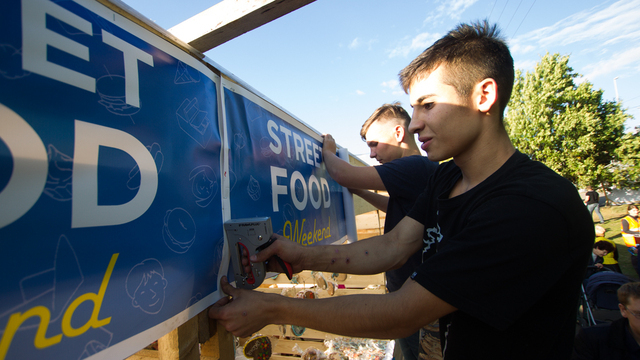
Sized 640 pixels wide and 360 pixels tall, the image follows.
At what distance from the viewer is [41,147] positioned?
2.16 ft

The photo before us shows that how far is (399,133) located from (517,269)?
1718 millimetres

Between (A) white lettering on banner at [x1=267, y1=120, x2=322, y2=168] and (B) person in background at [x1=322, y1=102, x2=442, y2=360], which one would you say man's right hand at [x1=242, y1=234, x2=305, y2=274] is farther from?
(B) person in background at [x1=322, y1=102, x2=442, y2=360]

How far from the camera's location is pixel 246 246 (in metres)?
1.24

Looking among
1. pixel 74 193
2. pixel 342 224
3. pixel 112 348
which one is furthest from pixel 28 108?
pixel 342 224

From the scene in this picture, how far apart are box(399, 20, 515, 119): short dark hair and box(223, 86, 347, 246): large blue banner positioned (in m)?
0.84

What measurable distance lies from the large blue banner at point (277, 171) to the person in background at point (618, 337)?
8.74 ft

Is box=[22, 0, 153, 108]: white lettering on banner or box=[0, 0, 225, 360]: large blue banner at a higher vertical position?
box=[22, 0, 153, 108]: white lettering on banner

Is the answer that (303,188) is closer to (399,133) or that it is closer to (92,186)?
(399,133)

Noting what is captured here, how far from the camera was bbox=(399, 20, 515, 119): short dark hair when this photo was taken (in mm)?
1222

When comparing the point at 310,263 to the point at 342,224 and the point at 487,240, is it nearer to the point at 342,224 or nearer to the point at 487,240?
the point at 487,240

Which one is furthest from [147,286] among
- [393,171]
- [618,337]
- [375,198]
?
[618,337]

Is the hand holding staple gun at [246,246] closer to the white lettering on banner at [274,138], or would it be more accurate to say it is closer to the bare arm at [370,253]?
the bare arm at [370,253]

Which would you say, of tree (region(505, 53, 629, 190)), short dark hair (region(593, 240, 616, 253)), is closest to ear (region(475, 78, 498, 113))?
short dark hair (region(593, 240, 616, 253))

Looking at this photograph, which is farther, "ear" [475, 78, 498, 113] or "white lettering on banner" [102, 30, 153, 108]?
"ear" [475, 78, 498, 113]
